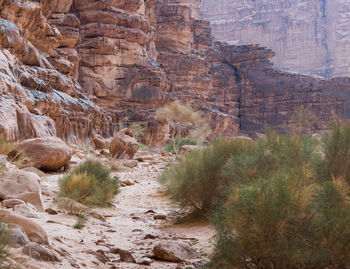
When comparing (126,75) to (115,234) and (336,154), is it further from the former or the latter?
(336,154)

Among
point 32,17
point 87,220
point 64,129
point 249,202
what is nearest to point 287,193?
point 249,202

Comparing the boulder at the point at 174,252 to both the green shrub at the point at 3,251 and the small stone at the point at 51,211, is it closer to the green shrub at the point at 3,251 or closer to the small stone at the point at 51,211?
the green shrub at the point at 3,251

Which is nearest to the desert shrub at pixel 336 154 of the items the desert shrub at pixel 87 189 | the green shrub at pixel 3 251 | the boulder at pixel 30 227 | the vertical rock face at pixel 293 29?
the boulder at pixel 30 227

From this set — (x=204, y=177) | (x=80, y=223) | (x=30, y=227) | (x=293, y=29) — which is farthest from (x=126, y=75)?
(x=293, y=29)

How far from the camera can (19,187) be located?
221 inches

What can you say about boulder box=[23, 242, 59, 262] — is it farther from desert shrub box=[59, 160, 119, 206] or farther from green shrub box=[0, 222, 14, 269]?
desert shrub box=[59, 160, 119, 206]

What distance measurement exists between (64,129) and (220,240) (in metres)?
15.8

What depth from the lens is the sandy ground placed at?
12.8 ft

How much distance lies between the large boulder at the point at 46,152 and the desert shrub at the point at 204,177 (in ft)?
16.2

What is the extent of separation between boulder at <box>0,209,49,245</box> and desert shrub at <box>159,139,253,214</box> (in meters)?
2.93

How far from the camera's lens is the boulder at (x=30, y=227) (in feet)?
11.8

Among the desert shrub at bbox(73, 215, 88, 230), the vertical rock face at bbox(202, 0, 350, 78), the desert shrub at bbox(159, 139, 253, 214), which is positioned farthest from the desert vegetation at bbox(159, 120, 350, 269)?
the vertical rock face at bbox(202, 0, 350, 78)

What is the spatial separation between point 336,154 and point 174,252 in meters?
2.89

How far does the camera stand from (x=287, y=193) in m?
2.98
